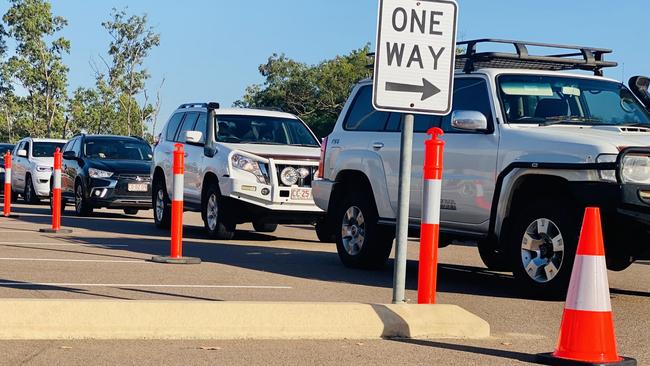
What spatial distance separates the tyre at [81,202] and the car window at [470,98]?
39.9 ft

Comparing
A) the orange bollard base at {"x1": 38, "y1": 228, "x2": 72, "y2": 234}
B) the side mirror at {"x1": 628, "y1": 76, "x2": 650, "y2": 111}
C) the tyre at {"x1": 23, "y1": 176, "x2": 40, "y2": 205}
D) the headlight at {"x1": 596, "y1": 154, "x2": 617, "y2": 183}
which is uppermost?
the side mirror at {"x1": 628, "y1": 76, "x2": 650, "y2": 111}

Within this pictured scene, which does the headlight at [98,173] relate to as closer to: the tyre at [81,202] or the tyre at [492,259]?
the tyre at [81,202]

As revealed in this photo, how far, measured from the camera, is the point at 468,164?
10.9 m

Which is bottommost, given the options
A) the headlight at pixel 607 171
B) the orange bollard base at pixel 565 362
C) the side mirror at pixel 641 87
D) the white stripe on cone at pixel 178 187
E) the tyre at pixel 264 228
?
the tyre at pixel 264 228

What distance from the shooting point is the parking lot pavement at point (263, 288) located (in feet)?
22.9

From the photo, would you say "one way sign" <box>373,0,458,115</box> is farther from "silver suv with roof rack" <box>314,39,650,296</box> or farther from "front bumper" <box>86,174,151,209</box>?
"front bumper" <box>86,174,151,209</box>

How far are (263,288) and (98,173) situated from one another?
12.5 m

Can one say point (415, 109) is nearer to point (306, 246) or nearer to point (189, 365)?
point (189, 365)

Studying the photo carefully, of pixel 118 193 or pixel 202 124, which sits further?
pixel 118 193

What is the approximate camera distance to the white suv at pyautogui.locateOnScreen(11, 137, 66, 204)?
27812 millimetres

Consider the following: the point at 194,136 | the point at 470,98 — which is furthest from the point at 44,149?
the point at 470,98

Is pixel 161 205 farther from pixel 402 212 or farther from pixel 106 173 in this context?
pixel 402 212

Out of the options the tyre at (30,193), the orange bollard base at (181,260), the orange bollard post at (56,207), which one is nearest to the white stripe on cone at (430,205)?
the orange bollard base at (181,260)

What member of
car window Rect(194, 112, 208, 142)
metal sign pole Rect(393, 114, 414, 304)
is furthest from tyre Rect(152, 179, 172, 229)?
metal sign pole Rect(393, 114, 414, 304)
